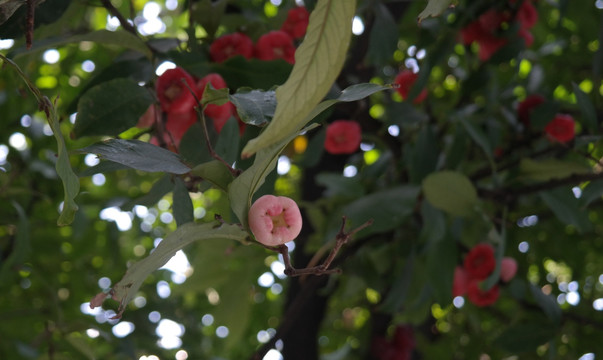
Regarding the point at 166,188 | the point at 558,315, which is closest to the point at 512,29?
the point at 558,315

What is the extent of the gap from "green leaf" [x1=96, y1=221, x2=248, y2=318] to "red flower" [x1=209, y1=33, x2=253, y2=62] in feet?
1.41

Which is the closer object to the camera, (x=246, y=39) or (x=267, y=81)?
(x=267, y=81)

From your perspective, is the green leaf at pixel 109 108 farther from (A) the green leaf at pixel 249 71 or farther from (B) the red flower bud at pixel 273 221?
(B) the red flower bud at pixel 273 221

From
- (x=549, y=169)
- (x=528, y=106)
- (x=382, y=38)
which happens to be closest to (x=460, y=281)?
(x=549, y=169)

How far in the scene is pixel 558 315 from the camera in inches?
56.9

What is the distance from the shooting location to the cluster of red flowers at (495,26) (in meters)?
1.44

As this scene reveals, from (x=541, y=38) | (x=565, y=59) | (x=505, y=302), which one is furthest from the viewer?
(x=505, y=302)

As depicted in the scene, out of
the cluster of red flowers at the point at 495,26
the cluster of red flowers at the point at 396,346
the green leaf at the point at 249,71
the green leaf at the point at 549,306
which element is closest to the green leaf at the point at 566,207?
the green leaf at the point at 549,306

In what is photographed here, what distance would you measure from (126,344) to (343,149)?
2.11 feet

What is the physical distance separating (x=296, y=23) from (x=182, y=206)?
1.89 feet

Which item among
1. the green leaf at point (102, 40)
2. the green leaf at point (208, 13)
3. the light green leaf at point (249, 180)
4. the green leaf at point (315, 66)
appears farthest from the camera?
the green leaf at point (208, 13)

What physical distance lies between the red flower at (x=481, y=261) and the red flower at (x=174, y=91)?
2.39ft

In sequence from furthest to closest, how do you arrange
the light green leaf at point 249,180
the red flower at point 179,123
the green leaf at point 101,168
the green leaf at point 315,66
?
the red flower at point 179,123
the green leaf at point 101,168
the light green leaf at point 249,180
the green leaf at point 315,66

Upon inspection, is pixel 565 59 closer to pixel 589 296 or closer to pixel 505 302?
pixel 589 296
